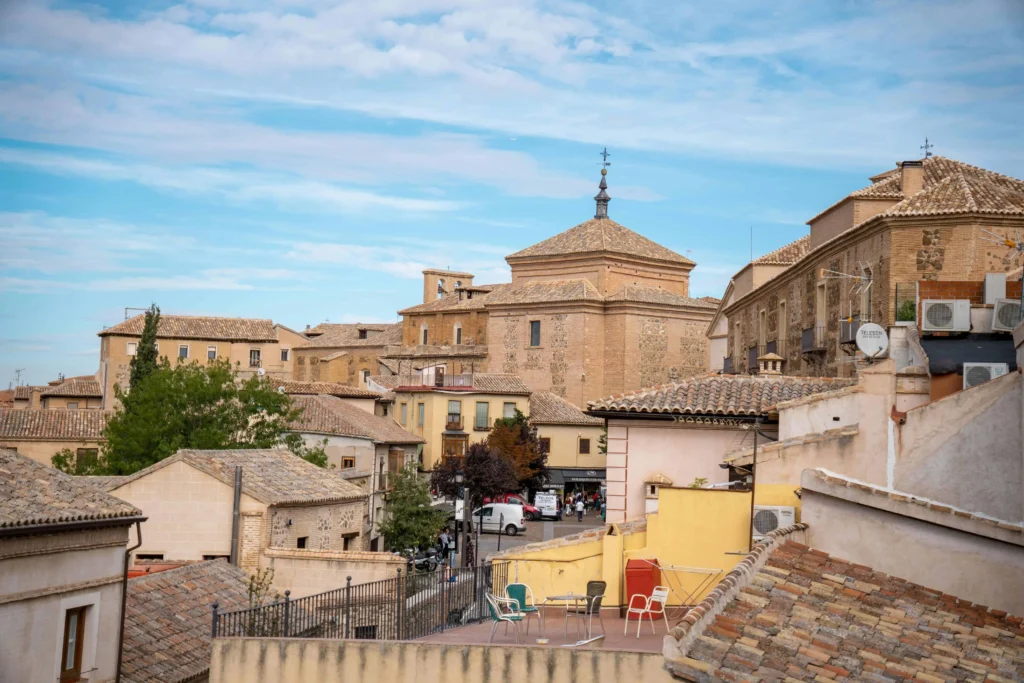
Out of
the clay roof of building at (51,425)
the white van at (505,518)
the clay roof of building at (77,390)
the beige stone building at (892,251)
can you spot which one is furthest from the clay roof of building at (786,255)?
the clay roof of building at (77,390)

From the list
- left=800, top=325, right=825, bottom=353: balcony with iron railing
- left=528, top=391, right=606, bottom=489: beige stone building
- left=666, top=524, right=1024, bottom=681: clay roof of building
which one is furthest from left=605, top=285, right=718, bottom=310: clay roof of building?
left=666, top=524, right=1024, bottom=681: clay roof of building

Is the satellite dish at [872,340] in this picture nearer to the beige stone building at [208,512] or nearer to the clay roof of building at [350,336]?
the beige stone building at [208,512]

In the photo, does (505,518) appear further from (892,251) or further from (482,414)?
(892,251)

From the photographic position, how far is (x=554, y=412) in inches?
2442

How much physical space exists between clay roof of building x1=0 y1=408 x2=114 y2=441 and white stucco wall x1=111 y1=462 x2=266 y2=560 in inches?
1053

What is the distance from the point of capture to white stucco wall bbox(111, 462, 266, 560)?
22125 mm

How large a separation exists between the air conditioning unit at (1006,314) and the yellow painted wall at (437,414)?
42.6 m

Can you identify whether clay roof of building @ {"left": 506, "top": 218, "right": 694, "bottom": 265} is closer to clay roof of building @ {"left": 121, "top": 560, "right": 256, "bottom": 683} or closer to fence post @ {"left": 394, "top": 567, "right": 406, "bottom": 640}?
clay roof of building @ {"left": 121, "top": 560, "right": 256, "bottom": 683}

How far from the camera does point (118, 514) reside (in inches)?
577

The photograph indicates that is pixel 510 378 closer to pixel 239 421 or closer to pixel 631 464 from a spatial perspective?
pixel 239 421

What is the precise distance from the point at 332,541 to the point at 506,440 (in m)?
31.0

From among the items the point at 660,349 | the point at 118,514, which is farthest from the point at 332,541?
the point at 660,349

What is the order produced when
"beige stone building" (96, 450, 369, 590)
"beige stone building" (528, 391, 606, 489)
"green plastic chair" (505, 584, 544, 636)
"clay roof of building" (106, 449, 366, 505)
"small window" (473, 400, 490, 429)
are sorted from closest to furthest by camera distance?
"green plastic chair" (505, 584, 544, 636), "beige stone building" (96, 450, 369, 590), "clay roof of building" (106, 449, 366, 505), "small window" (473, 400, 490, 429), "beige stone building" (528, 391, 606, 489)

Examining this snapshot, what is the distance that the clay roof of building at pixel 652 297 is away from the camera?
227 feet
